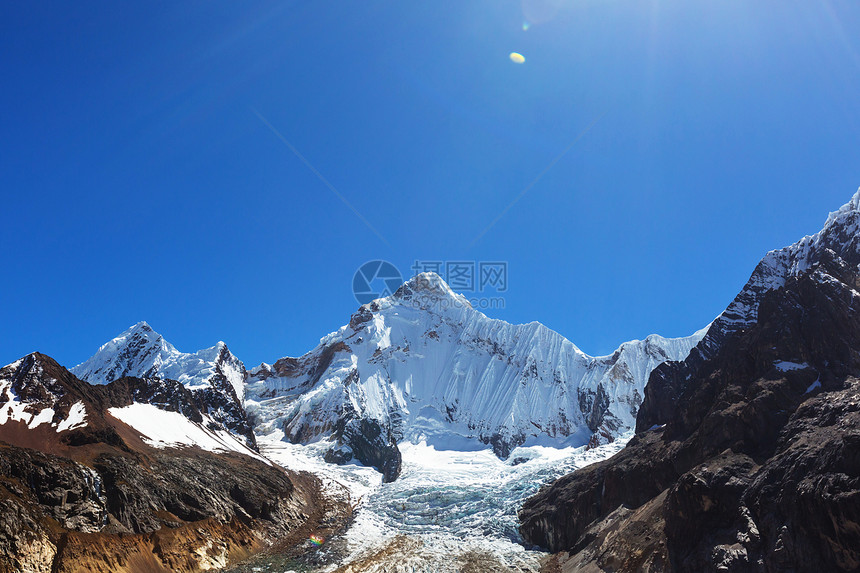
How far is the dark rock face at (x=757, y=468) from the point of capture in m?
30.9

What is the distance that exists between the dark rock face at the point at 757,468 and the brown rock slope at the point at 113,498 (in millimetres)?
42178

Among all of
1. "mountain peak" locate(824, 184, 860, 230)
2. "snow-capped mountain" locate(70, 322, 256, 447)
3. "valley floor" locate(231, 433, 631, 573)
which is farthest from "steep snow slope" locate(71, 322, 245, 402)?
"mountain peak" locate(824, 184, 860, 230)

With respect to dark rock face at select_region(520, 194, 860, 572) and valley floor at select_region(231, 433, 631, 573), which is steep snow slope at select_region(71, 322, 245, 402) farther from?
dark rock face at select_region(520, 194, 860, 572)

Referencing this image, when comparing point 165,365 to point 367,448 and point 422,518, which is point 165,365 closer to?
point 367,448

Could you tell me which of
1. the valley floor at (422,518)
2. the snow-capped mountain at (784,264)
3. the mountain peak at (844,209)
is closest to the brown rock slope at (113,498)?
the valley floor at (422,518)

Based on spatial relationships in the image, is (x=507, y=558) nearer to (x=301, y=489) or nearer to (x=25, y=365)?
(x=301, y=489)

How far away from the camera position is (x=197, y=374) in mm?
169125

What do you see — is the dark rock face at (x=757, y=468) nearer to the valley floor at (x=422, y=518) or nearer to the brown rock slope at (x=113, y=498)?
the valley floor at (x=422, y=518)

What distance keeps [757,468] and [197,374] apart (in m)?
170

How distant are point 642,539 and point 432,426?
473ft

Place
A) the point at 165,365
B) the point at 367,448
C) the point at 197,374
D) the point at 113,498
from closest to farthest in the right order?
the point at 113,498
the point at 367,448
the point at 197,374
the point at 165,365

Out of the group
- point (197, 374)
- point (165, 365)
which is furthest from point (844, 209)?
point (165, 365)

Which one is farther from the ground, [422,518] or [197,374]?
[197,374]

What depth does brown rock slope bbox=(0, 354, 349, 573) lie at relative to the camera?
43.0m
